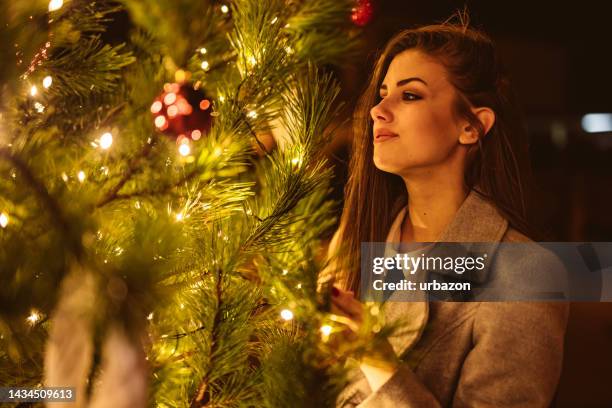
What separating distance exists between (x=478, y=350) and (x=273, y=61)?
0.50m

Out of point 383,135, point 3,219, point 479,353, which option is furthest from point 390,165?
point 3,219

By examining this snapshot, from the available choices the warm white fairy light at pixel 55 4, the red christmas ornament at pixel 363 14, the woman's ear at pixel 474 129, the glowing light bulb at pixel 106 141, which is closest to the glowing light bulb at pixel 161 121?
the glowing light bulb at pixel 106 141

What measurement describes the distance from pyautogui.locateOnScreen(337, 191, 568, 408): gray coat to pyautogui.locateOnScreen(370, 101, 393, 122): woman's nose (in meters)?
0.20

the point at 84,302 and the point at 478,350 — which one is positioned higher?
the point at 84,302

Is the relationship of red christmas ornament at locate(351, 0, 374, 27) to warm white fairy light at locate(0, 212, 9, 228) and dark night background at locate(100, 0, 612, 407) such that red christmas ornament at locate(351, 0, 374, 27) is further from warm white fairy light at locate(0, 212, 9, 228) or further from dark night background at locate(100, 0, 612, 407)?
warm white fairy light at locate(0, 212, 9, 228)

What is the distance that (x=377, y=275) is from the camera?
84 cm

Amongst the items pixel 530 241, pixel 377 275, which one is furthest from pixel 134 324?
pixel 530 241

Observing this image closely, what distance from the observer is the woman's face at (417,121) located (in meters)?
0.84

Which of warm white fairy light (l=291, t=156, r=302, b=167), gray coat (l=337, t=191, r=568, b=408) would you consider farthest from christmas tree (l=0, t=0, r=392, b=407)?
gray coat (l=337, t=191, r=568, b=408)

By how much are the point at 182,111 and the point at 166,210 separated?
0.29 metres

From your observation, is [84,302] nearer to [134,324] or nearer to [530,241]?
[134,324]

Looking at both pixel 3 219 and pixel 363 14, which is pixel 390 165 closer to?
pixel 363 14

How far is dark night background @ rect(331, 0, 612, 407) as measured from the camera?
0.91 metres

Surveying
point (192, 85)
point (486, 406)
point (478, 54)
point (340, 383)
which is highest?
point (478, 54)
